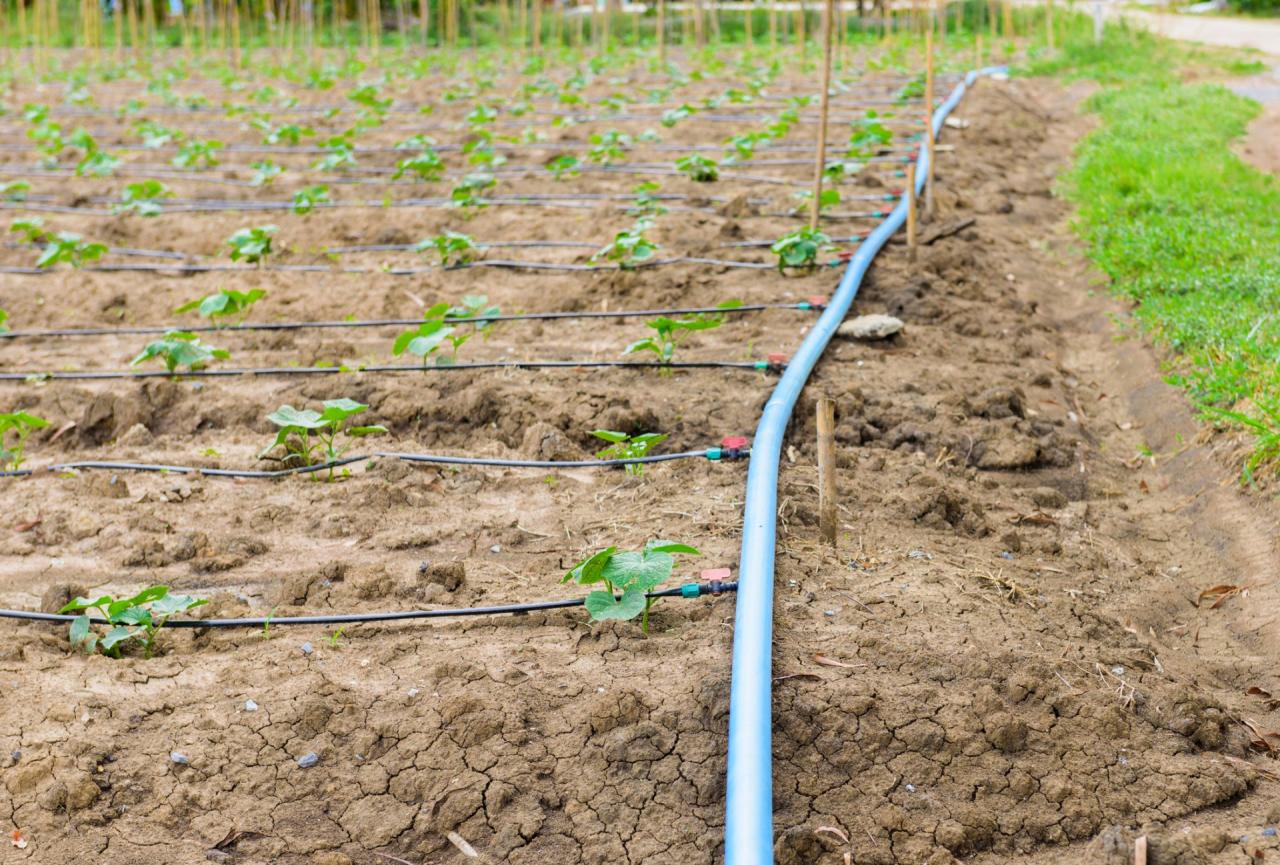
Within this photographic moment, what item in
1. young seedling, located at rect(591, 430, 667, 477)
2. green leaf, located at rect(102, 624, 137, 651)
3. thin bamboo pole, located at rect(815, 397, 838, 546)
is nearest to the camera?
green leaf, located at rect(102, 624, 137, 651)

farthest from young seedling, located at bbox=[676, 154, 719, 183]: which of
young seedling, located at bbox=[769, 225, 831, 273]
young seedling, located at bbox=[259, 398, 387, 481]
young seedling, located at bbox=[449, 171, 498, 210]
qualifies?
young seedling, located at bbox=[259, 398, 387, 481]

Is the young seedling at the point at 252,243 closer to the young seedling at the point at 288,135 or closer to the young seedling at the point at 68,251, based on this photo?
the young seedling at the point at 68,251

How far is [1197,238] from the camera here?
5.66 metres

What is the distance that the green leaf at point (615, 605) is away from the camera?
2.54m

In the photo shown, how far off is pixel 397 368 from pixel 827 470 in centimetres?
195

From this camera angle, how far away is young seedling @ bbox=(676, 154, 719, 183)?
24.9 feet

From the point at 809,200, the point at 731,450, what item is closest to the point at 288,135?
the point at 809,200

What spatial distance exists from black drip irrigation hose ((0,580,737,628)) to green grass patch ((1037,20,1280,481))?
1822 mm

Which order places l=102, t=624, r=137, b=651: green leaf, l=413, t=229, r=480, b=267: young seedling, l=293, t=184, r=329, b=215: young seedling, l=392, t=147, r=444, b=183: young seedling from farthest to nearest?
1. l=392, t=147, r=444, b=183: young seedling
2. l=293, t=184, r=329, b=215: young seedling
3. l=413, t=229, r=480, b=267: young seedling
4. l=102, t=624, r=137, b=651: green leaf

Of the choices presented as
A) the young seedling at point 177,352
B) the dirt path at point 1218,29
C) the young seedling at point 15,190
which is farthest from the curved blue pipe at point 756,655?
the dirt path at point 1218,29

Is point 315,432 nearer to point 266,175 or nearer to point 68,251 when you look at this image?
point 68,251

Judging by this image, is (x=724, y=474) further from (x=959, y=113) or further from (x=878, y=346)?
(x=959, y=113)

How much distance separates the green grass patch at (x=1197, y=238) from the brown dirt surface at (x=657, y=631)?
0.19 meters

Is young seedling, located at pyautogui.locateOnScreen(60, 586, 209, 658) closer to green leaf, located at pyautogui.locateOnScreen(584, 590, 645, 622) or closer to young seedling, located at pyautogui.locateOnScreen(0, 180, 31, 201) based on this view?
green leaf, located at pyautogui.locateOnScreen(584, 590, 645, 622)
